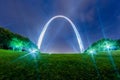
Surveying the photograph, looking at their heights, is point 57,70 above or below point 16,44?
below

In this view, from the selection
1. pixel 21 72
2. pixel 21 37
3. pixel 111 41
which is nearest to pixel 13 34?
pixel 21 37

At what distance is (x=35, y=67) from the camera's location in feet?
99.1

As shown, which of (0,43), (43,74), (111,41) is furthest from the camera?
(111,41)

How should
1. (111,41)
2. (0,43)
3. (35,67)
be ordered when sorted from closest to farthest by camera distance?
1. (35,67)
2. (0,43)
3. (111,41)

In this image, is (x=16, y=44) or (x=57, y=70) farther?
(x=16, y=44)

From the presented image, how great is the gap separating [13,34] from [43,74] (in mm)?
34774

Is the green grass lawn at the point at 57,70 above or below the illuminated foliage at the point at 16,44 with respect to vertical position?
below

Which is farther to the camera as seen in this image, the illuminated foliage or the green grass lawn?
the illuminated foliage

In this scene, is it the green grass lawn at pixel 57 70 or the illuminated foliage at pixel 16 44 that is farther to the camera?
the illuminated foliage at pixel 16 44

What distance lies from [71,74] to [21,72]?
19.8 feet

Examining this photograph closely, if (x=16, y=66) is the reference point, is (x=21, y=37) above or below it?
above

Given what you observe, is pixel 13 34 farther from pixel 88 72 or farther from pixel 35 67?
pixel 88 72

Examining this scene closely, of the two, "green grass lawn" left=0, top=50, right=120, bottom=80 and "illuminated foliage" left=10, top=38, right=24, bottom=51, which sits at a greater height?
"illuminated foliage" left=10, top=38, right=24, bottom=51

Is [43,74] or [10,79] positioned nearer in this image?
[10,79]
